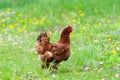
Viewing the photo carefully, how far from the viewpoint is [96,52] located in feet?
36.2

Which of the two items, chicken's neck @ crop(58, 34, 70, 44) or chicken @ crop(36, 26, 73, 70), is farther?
chicken's neck @ crop(58, 34, 70, 44)

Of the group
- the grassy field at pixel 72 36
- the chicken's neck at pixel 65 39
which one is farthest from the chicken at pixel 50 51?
the grassy field at pixel 72 36

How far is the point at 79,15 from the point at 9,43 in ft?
14.9

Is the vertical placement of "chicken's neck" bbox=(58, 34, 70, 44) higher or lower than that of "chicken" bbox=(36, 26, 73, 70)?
higher

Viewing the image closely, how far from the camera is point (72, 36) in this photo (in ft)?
47.3

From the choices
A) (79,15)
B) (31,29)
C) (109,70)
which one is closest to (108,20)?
(79,15)

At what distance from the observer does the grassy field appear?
937 cm

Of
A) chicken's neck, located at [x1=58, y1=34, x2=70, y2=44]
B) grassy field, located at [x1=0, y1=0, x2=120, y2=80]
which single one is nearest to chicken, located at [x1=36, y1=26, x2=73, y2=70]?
chicken's neck, located at [x1=58, y1=34, x2=70, y2=44]

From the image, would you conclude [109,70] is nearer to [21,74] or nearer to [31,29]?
[21,74]

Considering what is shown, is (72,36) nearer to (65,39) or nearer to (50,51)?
(65,39)

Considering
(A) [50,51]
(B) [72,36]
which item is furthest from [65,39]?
(B) [72,36]

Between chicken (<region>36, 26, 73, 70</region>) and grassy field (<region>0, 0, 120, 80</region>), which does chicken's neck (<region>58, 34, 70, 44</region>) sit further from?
grassy field (<region>0, 0, 120, 80</region>)

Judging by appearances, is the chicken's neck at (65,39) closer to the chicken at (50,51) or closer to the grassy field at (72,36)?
the chicken at (50,51)

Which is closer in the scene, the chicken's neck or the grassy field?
the grassy field
